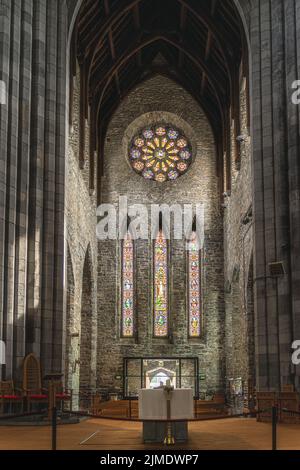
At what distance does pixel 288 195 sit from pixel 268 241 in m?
1.30

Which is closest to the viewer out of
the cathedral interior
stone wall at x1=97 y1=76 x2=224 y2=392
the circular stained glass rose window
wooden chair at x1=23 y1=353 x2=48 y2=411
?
wooden chair at x1=23 y1=353 x2=48 y2=411

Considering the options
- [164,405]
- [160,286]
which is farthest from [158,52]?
[164,405]

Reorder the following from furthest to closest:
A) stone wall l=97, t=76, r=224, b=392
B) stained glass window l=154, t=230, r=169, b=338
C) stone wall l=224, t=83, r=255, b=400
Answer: stained glass window l=154, t=230, r=169, b=338 → stone wall l=97, t=76, r=224, b=392 → stone wall l=224, t=83, r=255, b=400

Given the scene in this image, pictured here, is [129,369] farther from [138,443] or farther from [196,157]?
[138,443]

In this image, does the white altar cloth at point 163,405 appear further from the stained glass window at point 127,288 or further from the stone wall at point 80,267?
the stained glass window at point 127,288

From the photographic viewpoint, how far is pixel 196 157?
32531 millimetres

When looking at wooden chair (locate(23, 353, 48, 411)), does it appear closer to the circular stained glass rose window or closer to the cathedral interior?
the cathedral interior

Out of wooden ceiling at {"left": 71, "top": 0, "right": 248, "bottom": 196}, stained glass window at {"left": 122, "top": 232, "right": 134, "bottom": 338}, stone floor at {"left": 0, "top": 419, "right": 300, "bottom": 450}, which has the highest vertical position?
wooden ceiling at {"left": 71, "top": 0, "right": 248, "bottom": 196}

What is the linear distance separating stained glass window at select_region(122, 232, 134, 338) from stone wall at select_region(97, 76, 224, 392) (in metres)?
0.27

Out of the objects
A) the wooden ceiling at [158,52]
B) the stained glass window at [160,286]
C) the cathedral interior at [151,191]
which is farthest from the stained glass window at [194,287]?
the wooden ceiling at [158,52]

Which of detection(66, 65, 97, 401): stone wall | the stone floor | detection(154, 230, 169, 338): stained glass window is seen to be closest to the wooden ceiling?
detection(66, 65, 97, 401): stone wall

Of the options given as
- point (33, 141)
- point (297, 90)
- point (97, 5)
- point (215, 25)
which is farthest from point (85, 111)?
point (297, 90)

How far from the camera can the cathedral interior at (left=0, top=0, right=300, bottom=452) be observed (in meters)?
18.4

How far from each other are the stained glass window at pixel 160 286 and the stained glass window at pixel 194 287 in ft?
3.36
